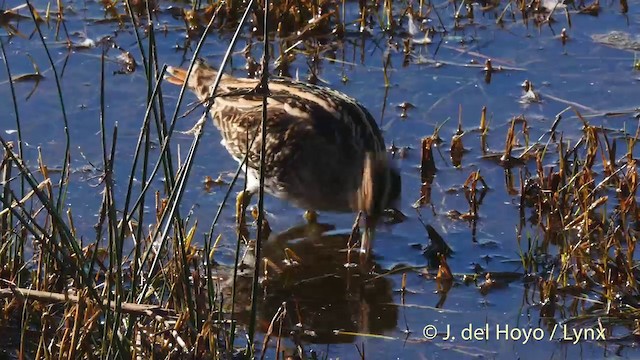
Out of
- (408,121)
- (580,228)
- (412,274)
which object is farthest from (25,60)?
(580,228)

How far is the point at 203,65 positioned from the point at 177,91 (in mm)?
386

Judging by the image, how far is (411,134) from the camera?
21.0ft

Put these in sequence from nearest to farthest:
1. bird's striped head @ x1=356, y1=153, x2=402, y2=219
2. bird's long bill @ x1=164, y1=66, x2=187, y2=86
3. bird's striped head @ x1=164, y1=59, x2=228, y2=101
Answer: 1. bird's striped head @ x1=356, y1=153, x2=402, y2=219
2. bird's striped head @ x1=164, y1=59, x2=228, y2=101
3. bird's long bill @ x1=164, y1=66, x2=187, y2=86

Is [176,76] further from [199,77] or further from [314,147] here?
[314,147]

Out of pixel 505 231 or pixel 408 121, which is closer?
pixel 505 231

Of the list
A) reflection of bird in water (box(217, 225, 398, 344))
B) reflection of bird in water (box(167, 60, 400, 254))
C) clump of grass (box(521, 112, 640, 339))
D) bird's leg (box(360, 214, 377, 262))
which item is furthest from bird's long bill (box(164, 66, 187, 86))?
clump of grass (box(521, 112, 640, 339))

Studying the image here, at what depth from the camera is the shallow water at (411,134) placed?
193 inches

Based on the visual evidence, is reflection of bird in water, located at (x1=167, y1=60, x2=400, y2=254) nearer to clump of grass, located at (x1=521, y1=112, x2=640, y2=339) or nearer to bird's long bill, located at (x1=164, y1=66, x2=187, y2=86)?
bird's long bill, located at (x1=164, y1=66, x2=187, y2=86)

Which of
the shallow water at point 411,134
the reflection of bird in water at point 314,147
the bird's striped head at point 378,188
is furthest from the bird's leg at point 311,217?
the bird's striped head at point 378,188

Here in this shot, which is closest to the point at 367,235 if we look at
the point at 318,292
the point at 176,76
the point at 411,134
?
the point at 318,292

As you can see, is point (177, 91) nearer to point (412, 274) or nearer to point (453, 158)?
point (453, 158)

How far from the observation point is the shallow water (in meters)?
4.91

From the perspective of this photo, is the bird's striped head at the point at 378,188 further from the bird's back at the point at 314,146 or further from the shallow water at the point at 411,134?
the shallow water at the point at 411,134

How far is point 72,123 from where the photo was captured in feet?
20.9
